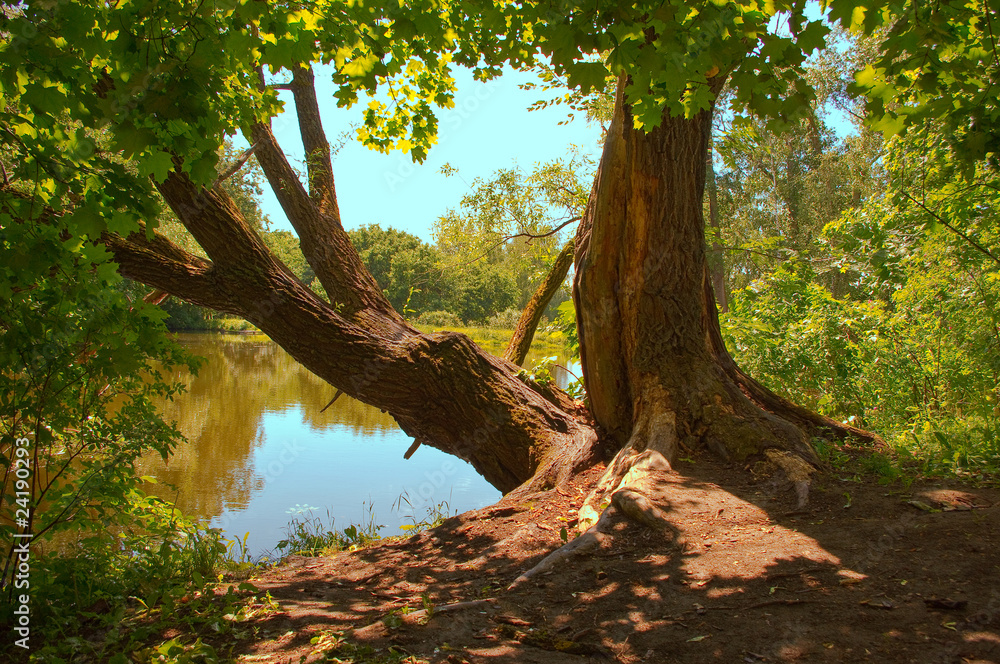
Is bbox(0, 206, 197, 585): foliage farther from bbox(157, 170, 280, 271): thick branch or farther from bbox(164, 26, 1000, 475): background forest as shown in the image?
bbox(164, 26, 1000, 475): background forest

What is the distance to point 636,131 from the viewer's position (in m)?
4.59

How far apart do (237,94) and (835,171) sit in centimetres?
2447

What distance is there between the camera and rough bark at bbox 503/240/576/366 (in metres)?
6.90

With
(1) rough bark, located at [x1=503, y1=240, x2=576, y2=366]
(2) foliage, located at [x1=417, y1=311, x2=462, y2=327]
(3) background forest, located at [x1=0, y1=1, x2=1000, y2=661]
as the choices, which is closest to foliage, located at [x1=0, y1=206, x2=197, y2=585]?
(3) background forest, located at [x1=0, y1=1, x2=1000, y2=661]

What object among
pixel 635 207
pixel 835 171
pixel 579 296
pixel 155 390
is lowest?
pixel 155 390

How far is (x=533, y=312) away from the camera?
7.22 m

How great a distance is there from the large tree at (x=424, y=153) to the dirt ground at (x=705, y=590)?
454 millimetres

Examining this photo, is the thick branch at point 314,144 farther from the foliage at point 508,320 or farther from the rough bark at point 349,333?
the foliage at point 508,320

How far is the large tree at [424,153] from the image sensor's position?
7.71 feet

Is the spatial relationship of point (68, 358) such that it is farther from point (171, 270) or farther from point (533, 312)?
point (533, 312)

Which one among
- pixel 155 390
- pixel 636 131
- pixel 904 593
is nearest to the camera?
pixel 904 593

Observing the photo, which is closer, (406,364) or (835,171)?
(406,364)

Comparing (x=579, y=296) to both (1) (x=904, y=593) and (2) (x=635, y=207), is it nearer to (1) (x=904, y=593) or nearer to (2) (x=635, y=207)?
(2) (x=635, y=207)

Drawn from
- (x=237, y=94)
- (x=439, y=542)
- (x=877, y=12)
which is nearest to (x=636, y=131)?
(x=877, y=12)
